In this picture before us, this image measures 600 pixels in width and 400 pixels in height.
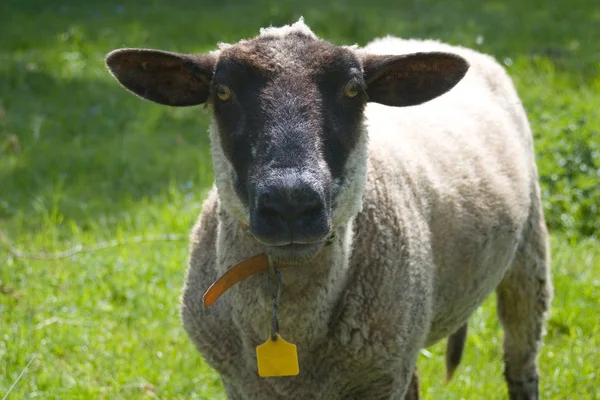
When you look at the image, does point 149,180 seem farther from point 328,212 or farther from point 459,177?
point 328,212

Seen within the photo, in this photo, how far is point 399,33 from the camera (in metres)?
10.6

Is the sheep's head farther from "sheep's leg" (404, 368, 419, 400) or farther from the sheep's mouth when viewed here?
"sheep's leg" (404, 368, 419, 400)

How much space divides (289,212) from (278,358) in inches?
26.1

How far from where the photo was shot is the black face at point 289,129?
2.86m

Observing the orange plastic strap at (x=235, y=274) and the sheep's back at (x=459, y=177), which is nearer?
the orange plastic strap at (x=235, y=274)

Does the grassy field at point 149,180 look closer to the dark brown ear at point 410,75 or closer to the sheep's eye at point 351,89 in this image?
the dark brown ear at point 410,75

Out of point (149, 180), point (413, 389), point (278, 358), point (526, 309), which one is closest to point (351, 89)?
point (278, 358)

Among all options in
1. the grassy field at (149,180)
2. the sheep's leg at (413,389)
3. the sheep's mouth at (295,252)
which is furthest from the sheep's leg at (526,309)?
the sheep's mouth at (295,252)

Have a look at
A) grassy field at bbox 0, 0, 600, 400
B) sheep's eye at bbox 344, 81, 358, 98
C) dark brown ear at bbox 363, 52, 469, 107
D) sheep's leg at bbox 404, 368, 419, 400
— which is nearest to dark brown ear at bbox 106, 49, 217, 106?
sheep's eye at bbox 344, 81, 358, 98

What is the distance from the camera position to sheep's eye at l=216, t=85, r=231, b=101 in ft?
10.5

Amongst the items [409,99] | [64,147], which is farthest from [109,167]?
[409,99]

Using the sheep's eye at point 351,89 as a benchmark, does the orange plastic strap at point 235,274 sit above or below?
below

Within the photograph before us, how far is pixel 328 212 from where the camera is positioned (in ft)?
9.71

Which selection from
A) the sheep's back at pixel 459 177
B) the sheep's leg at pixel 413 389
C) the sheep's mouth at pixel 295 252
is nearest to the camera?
the sheep's mouth at pixel 295 252
